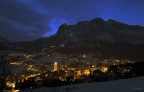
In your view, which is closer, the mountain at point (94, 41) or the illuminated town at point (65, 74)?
the illuminated town at point (65, 74)

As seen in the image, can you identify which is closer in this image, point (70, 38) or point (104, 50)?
point (104, 50)

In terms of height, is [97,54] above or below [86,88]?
above

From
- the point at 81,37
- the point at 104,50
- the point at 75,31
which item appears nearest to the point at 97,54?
the point at 104,50

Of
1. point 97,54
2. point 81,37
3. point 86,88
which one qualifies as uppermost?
point 81,37

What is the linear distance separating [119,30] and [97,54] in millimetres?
79041

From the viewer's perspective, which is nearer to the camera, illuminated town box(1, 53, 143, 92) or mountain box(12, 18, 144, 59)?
illuminated town box(1, 53, 143, 92)

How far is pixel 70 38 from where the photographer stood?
6796 inches

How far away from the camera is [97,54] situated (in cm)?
12275

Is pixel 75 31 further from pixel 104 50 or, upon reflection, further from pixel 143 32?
pixel 104 50

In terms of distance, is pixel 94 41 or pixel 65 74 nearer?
pixel 65 74

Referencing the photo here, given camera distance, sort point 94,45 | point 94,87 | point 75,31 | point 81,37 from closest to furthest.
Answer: point 94,87, point 94,45, point 81,37, point 75,31

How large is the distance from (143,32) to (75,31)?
45.3 m

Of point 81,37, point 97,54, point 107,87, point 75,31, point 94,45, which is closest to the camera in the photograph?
point 107,87

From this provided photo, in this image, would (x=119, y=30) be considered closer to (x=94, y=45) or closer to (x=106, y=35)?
(x=106, y=35)
